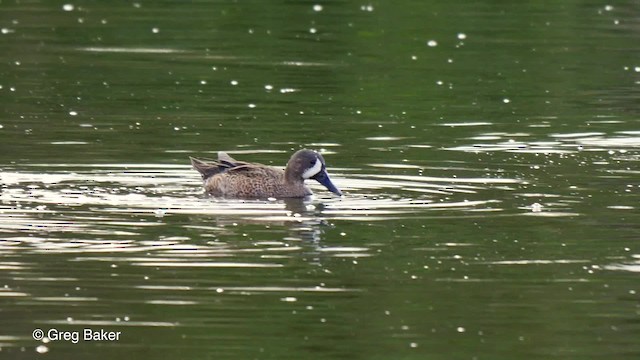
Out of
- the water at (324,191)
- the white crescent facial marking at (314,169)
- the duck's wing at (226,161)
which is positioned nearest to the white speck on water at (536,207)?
the water at (324,191)

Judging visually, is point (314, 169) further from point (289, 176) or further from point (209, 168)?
point (209, 168)

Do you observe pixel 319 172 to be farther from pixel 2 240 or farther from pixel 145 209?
pixel 2 240

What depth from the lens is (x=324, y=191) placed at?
15.0m

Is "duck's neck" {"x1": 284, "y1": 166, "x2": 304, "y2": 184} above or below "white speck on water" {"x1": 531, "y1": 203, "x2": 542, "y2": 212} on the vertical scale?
above

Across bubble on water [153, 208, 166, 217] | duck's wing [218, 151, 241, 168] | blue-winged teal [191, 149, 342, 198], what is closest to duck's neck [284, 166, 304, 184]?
blue-winged teal [191, 149, 342, 198]

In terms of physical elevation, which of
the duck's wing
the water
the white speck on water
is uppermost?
the duck's wing

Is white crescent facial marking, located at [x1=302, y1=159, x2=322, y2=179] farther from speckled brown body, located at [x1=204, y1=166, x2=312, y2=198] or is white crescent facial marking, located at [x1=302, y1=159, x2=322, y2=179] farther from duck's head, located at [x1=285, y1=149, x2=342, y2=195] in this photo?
speckled brown body, located at [x1=204, y1=166, x2=312, y2=198]

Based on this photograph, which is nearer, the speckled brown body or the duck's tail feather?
the speckled brown body

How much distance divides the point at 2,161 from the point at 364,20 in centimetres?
1121

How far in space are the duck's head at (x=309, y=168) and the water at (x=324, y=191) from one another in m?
0.18

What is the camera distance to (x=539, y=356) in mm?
9398

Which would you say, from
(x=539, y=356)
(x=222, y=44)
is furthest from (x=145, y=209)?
(x=222, y=44)

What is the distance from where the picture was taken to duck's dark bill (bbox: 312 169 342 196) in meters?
14.0

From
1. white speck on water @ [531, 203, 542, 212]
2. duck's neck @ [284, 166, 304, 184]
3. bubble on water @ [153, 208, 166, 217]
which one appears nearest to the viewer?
bubble on water @ [153, 208, 166, 217]
